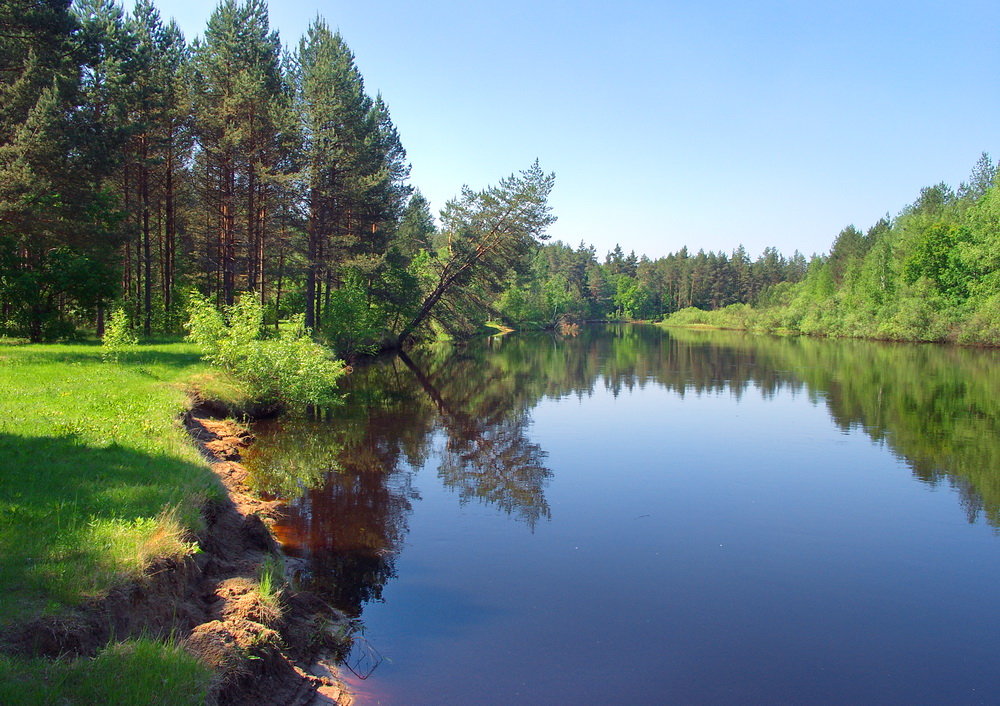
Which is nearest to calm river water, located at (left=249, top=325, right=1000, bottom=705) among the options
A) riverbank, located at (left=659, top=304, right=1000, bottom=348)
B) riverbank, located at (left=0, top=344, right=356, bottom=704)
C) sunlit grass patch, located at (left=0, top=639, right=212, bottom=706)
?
riverbank, located at (left=0, top=344, right=356, bottom=704)

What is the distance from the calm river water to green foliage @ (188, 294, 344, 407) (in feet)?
3.80

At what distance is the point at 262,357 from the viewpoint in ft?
62.3

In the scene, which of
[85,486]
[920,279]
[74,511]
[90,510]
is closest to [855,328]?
[920,279]

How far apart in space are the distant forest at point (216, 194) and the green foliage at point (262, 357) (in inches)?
106

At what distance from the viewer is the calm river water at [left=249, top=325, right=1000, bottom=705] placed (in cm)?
720

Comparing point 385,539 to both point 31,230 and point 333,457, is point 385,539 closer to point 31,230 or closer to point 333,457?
point 333,457

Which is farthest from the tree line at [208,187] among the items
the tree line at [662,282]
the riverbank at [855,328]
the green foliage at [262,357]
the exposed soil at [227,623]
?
the tree line at [662,282]

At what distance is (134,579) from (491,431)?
14770 mm

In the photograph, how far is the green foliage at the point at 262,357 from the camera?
18.9m

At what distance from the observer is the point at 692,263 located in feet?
441

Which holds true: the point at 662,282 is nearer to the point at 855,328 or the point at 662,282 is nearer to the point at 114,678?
the point at 855,328

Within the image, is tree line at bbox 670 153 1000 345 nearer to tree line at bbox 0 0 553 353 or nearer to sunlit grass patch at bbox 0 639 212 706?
tree line at bbox 0 0 553 353

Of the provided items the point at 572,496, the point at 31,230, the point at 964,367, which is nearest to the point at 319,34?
the point at 31,230

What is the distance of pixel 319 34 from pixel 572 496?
3261cm
